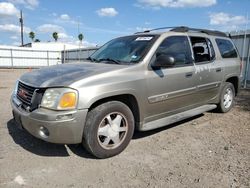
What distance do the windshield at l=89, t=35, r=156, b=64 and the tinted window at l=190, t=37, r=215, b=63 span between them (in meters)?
1.11

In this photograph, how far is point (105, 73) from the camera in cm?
372

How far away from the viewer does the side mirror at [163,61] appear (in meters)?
4.16

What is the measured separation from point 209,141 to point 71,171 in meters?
2.52

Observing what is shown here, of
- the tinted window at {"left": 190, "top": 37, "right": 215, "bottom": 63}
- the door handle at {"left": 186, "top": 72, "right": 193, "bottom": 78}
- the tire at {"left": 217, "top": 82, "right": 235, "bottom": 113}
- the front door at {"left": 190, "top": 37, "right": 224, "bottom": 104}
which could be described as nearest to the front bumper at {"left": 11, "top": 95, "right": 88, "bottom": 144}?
the door handle at {"left": 186, "top": 72, "right": 193, "bottom": 78}

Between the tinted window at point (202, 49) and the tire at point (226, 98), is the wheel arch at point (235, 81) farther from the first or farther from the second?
the tinted window at point (202, 49)

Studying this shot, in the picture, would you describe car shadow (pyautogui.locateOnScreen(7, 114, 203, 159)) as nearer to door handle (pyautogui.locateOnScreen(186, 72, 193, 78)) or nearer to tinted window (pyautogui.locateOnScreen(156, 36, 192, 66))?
door handle (pyautogui.locateOnScreen(186, 72, 193, 78))

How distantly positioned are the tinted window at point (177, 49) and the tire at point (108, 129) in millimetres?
1334

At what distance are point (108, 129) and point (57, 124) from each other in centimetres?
79

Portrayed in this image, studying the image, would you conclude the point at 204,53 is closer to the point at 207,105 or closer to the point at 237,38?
the point at 207,105

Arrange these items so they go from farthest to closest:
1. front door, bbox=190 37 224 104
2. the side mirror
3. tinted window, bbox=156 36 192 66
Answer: front door, bbox=190 37 224 104 → tinted window, bbox=156 36 192 66 → the side mirror

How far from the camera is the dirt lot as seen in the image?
3.19 metres

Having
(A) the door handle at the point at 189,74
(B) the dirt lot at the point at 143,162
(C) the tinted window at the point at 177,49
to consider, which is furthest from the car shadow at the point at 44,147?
(A) the door handle at the point at 189,74

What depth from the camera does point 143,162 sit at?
3717 millimetres

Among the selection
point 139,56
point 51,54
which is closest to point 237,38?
point 139,56
